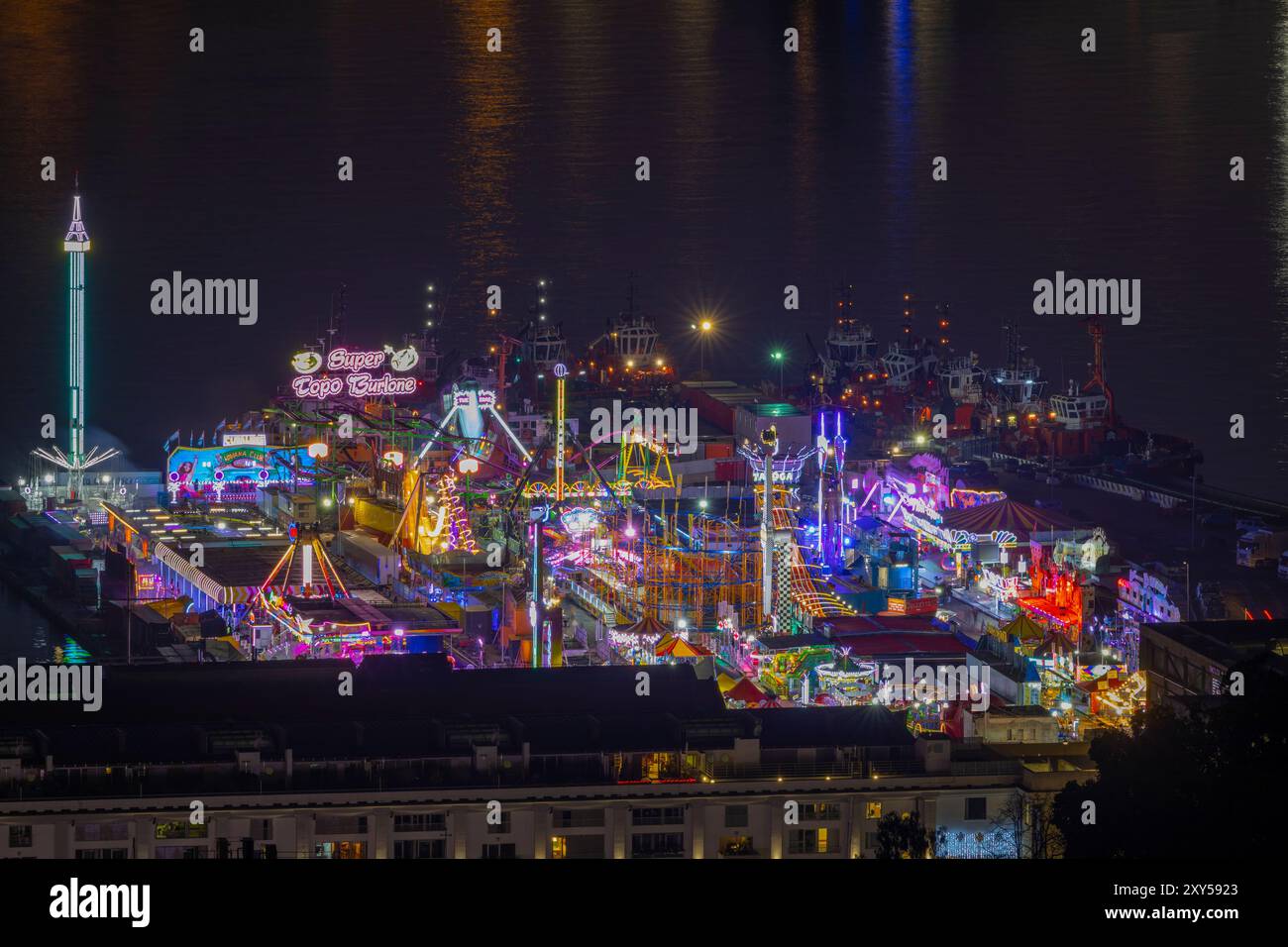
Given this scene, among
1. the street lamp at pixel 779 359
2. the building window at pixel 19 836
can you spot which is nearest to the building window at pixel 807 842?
the building window at pixel 19 836

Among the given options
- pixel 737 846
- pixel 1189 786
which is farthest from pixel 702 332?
pixel 1189 786

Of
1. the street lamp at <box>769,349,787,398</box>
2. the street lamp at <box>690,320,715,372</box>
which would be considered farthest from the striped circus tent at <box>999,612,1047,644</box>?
the street lamp at <box>690,320,715,372</box>

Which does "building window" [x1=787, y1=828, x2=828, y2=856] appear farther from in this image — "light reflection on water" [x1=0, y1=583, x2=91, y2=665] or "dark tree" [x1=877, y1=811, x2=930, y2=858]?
"light reflection on water" [x1=0, y1=583, x2=91, y2=665]

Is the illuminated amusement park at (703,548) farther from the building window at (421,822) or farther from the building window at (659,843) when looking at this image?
the building window at (421,822)

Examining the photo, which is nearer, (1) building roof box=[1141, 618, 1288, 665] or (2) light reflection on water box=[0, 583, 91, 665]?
(1) building roof box=[1141, 618, 1288, 665]

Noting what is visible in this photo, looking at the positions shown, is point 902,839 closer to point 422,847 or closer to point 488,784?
point 488,784

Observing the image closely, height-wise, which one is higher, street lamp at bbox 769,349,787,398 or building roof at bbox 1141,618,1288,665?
street lamp at bbox 769,349,787,398
